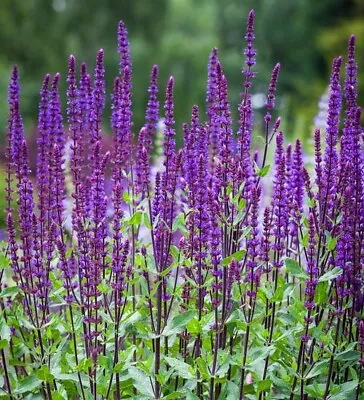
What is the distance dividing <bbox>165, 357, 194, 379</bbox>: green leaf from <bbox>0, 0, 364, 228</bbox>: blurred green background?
25087 millimetres

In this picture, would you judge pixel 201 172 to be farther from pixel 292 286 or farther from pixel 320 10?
pixel 320 10

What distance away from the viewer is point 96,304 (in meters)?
4.08

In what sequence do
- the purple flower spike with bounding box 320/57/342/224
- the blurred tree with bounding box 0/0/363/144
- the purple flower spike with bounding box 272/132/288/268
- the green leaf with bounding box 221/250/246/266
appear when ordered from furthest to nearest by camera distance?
the blurred tree with bounding box 0/0/363/144 < the purple flower spike with bounding box 272/132/288/268 < the purple flower spike with bounding box 320/57/342/224 < the green leaf with bounding box 221/250/246/266

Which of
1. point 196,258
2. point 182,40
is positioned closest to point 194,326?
point 196,258

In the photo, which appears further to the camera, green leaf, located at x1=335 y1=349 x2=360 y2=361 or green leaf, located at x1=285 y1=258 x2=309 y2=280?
green leaf, located at x1=335 y1=349 x2=360 y2=361

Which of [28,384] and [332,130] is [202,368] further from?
[332,130]

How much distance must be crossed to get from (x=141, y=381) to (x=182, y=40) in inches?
1120

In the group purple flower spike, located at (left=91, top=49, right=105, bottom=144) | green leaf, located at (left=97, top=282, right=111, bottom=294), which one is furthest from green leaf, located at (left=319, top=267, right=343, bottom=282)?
purple flower spike, located at (left=91, top=49, right=105, bottom=144)

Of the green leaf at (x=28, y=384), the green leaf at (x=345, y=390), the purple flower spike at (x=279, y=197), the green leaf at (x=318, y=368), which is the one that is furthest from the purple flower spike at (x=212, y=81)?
the green leaf at (x=28, y=384)

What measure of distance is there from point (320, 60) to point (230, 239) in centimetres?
3350

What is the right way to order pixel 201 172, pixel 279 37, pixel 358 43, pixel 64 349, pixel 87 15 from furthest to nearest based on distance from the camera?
pixel 279 37
pixel 87 15
pixel 358 43
pixel 64 349
pixel 201 172

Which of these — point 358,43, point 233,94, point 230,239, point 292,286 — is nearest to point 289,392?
point 292,286

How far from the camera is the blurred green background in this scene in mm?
31188

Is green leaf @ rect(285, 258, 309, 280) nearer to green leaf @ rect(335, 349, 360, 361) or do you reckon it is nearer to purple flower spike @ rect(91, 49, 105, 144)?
green leaf @ rect(335, 349, 360, 361)
